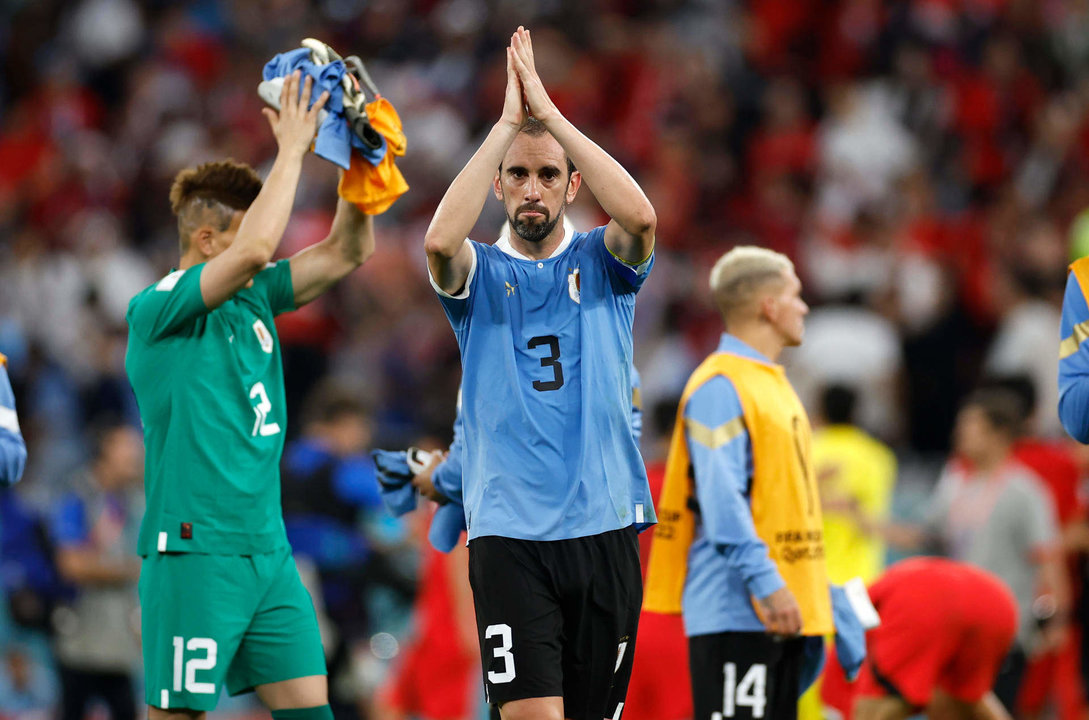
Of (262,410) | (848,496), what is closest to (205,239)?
(262,410)

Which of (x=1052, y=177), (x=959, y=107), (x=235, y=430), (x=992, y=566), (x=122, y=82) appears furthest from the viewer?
(x=122, y=82)

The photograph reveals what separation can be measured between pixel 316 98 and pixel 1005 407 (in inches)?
211

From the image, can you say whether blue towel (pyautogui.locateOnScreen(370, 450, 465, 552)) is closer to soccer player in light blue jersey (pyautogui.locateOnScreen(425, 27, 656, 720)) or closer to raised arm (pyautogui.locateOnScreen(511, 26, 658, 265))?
soccer player in light blue jersey (pyautogui.locateOnScreen(425, 27, 656, 720))

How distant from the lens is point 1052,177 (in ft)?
43.7

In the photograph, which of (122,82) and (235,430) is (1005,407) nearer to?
(235,430)

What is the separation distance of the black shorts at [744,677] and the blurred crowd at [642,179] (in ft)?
14.4

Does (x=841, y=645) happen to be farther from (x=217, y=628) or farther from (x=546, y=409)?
(x=217, y=628)

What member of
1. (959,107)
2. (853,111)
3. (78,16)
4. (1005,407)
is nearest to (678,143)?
(853,111)

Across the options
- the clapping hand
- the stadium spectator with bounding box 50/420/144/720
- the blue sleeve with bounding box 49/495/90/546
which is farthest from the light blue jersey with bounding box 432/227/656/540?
the blue sleeve with bounding box 49/495/90/546

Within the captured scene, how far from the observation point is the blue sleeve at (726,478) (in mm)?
5590

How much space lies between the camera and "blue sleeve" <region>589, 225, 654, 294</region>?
16.2ft

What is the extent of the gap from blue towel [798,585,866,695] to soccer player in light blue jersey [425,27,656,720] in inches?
50.9

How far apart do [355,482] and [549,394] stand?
15.3 ft

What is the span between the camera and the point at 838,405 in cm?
908
